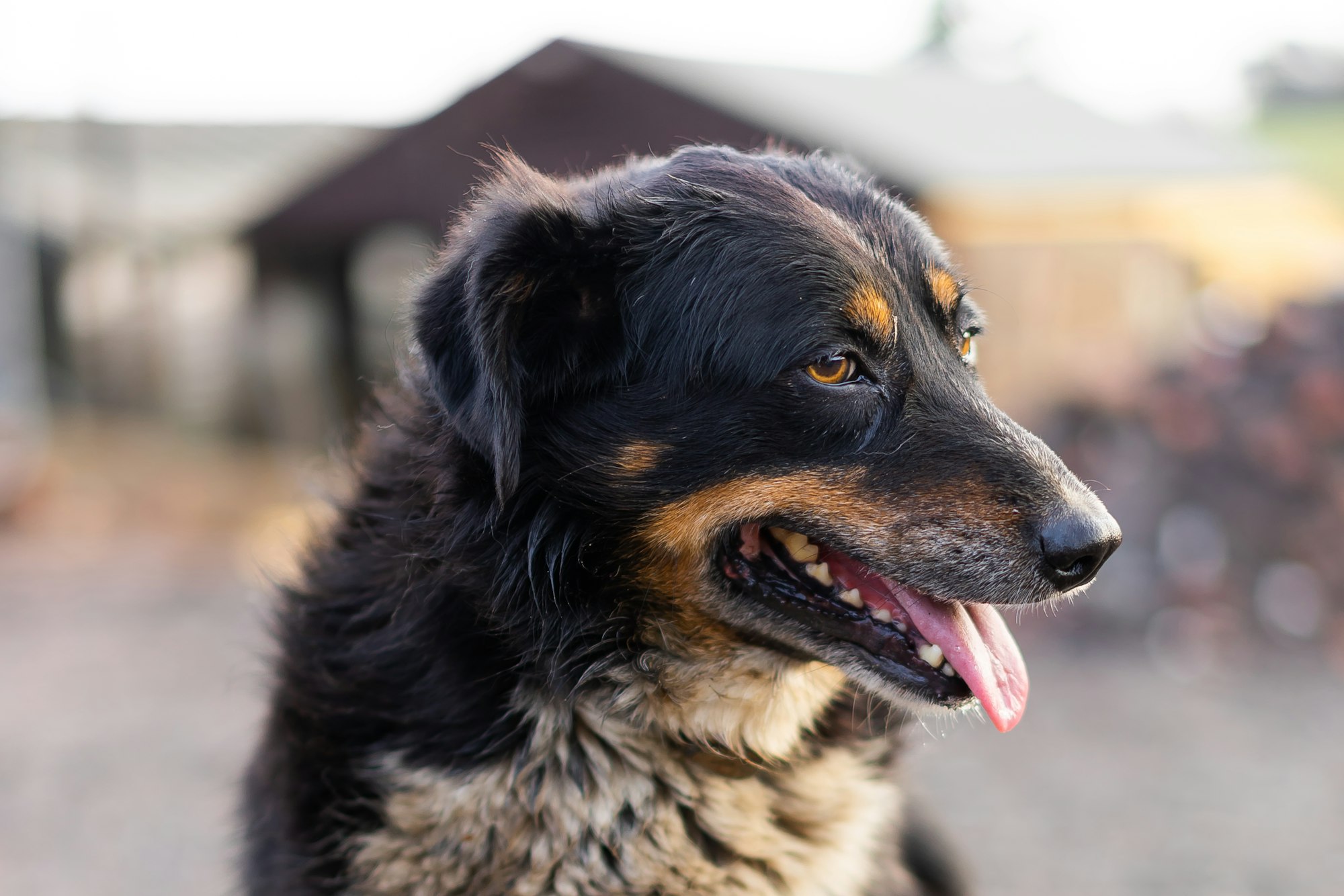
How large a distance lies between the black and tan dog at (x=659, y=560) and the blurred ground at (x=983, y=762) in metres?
0.58

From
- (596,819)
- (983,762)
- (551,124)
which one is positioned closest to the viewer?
(596,819)

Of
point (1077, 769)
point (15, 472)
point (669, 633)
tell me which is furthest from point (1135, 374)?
point (15, 472)

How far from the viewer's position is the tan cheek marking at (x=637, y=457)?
2123 millimetres

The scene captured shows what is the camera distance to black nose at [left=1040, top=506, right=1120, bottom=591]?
6.47 feet

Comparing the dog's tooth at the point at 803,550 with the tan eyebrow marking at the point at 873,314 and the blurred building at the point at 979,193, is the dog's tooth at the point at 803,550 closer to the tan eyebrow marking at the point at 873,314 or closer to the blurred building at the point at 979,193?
the tan eyebrow marking at the point at 873,314

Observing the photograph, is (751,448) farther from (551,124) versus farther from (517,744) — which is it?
(551,124)

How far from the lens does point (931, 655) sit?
209 cm

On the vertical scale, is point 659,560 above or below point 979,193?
above

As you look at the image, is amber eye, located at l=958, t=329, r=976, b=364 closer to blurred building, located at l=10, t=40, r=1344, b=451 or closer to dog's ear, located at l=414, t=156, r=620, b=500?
dog's ear, located at l=414, t=156, r=620, b=500

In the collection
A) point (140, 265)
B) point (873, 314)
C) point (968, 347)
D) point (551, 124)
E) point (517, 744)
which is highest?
point (873, 314)

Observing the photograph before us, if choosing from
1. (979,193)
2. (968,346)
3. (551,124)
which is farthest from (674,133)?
(968,346)

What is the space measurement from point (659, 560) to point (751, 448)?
291mm

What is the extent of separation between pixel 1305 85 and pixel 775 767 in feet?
200

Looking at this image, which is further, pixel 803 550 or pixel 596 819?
pixel 803 550
